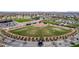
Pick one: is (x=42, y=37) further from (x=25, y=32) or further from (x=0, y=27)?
(x=0, y=27)
